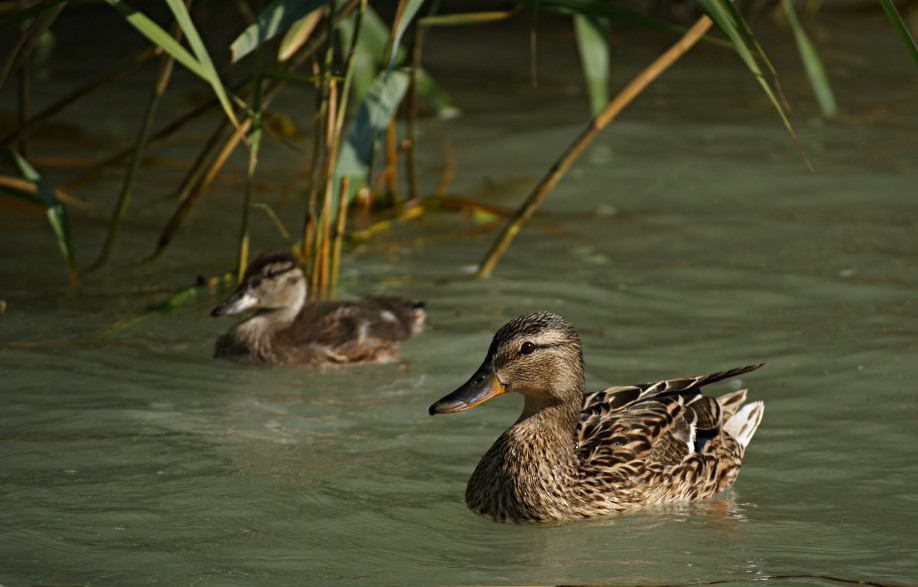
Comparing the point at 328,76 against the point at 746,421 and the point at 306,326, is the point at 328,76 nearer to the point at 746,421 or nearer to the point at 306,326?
the point at 306,326

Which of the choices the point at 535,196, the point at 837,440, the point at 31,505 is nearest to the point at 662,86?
the point at 535,196

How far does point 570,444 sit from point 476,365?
1.25 metres

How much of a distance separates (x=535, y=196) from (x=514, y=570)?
94.0 inches

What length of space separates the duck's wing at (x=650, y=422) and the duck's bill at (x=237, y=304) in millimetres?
1801

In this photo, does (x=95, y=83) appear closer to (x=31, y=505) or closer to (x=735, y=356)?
(x=31, y=505)

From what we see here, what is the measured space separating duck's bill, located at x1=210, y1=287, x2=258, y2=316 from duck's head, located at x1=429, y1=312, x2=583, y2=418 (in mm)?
1834

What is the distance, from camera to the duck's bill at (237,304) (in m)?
5.75

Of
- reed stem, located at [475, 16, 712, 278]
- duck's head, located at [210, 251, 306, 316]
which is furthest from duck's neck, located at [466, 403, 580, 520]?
duck's head, located at [210, 251, 306, 316]

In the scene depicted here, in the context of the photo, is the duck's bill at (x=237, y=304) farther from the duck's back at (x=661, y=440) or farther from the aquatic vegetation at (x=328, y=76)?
the duck's back at (x=661, y=440)

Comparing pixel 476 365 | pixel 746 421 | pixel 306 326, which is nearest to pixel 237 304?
pixel 306 326

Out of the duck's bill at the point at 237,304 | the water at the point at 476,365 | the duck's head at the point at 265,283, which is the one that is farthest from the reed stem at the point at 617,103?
the duck's bill at the point at 237,304

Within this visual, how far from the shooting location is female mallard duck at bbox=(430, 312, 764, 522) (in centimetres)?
414

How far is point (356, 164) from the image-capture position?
5215 millimetres

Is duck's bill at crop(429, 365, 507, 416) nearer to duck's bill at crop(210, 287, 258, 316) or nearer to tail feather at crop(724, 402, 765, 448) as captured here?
tail feather at crop(724, 402, 765, 448)
